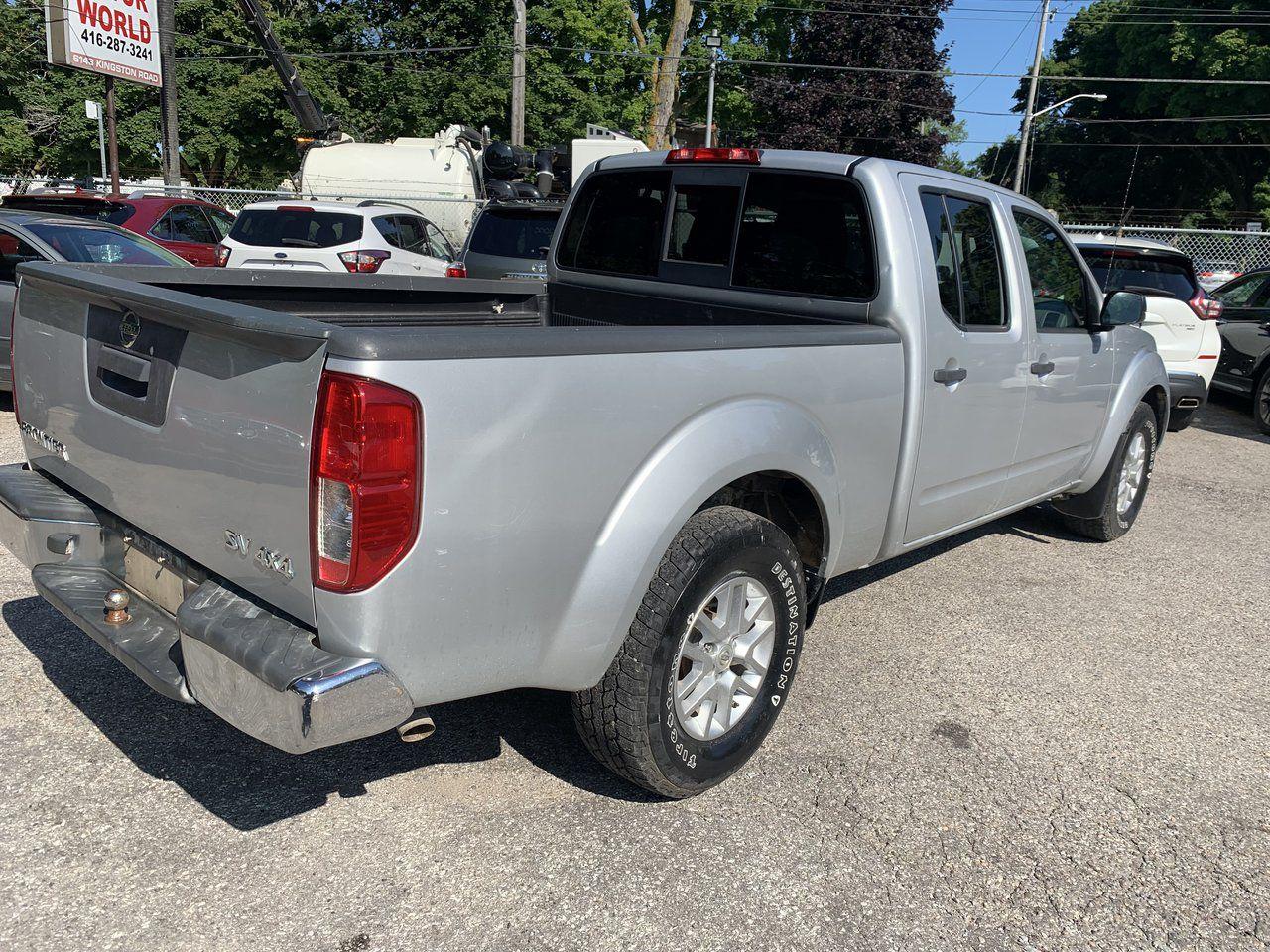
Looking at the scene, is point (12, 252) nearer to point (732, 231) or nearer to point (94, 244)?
point (94, 244)

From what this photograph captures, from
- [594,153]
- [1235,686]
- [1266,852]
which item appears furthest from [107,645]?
[594,153]

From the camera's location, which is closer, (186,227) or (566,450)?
(566,450)

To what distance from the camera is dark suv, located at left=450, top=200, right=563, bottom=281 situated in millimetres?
10297

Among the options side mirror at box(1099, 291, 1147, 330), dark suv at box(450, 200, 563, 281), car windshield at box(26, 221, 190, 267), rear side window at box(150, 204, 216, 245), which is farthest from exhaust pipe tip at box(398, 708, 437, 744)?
rear side window at box(150, 204, 216, 245)

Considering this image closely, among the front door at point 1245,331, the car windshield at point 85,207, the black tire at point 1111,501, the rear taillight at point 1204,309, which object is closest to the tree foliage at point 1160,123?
the front door at point 1245,331

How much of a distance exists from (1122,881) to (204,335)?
280 centimetres

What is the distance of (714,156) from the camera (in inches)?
156

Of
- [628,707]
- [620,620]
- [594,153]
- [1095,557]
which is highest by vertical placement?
[594,153]

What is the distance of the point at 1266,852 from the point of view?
2883mm

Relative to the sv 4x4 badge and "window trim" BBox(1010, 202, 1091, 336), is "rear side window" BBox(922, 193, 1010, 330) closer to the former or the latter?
"window trim" BBox(1010, 202, 1091, 336)

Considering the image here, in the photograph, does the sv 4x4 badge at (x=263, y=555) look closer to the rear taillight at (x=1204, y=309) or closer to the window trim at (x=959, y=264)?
the window trim at (x=959, y=264)

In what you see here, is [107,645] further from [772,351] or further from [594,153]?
[594,153]

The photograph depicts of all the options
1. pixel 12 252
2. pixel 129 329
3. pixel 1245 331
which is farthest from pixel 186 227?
pixel 1245 331

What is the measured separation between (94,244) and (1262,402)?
11.1m
